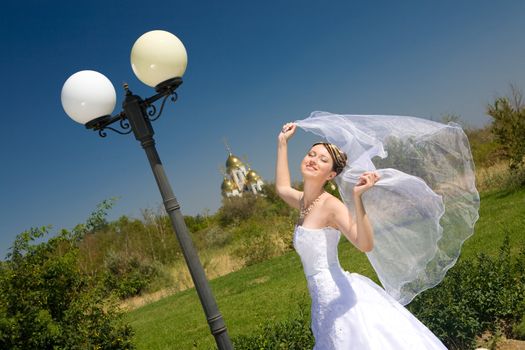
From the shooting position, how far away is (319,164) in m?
3.25

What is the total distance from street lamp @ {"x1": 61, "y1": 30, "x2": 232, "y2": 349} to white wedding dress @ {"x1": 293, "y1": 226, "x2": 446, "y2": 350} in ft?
3.11

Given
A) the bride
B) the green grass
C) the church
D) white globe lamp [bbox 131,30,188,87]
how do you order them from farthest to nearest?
the church, the green grass, white globe lamp [bbox 131,30,188,87], the bride

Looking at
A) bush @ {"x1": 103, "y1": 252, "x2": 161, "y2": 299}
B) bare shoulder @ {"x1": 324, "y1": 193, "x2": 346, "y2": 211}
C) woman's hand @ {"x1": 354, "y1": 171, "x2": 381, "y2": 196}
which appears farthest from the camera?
bush @ {"x1": 103, "y1": 252, "x2": 161, "y2": 299}

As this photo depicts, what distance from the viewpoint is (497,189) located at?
1410 centimetres

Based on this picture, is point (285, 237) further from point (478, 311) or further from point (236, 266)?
point (478, 311)

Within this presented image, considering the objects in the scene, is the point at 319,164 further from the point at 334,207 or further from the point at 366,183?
the point at 366,183

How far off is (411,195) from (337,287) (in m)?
0.67

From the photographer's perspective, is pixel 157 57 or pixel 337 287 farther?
pixel 157 57

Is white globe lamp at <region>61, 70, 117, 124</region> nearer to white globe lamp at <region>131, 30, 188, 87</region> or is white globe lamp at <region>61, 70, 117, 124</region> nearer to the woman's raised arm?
white globe lamp at <region>131, 30, 188, 87</region>

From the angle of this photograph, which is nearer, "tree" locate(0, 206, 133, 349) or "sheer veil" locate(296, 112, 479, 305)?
"sheer veil" locate(296, 112, 479, 305)

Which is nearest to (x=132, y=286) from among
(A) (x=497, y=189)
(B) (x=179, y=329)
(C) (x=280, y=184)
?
(B) (x=179, y=329)

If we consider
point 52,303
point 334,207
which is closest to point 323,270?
point 334,207

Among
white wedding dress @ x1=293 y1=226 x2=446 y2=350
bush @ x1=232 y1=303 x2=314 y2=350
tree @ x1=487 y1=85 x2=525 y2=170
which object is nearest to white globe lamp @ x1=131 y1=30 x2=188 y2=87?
white wedding dress @ x1=293 y1=226 x2=446 y2=350

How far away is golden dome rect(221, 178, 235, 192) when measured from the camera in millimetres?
58656
